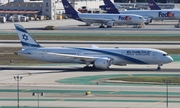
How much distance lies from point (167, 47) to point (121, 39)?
57.0 ft

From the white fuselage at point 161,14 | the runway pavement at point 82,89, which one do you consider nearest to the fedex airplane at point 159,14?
the white fuselage at point 161,14

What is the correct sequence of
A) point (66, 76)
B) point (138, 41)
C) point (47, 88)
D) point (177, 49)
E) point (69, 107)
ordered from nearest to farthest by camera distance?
1. point (69, 107)
2. point (47, 88)
3. point (66, 76)
4. point (177, 49)
5. point (138, 41)

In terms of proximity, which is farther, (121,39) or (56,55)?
(121,39)

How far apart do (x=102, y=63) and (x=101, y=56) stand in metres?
1.83

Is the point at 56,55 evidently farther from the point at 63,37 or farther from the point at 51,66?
the point at 63,37

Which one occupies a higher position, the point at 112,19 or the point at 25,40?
the point at 25,40

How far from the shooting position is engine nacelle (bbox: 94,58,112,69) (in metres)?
72.2

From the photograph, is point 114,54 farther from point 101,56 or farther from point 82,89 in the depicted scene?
point 82,89

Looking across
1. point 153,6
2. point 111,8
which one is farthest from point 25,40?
point 153,6

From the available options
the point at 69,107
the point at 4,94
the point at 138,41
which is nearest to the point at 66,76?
A: the point at 4,94

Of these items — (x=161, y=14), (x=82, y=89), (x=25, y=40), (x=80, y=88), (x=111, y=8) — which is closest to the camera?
(x=82, y=89)

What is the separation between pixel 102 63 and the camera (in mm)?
72188

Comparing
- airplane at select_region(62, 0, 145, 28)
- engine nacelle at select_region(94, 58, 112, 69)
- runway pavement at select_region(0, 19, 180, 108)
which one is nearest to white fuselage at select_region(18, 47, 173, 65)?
engine nacelle at select_region(94, 58, 112, 69)

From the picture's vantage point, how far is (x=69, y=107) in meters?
48.5
